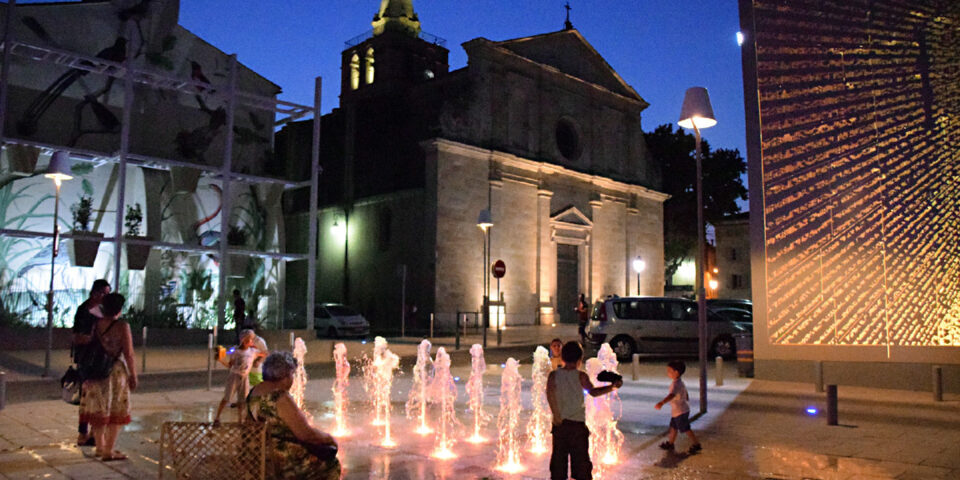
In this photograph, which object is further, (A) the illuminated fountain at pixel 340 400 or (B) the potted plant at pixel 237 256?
(B) the potted plant at pixel 237 256

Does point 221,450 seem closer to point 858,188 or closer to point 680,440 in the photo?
point 680,440

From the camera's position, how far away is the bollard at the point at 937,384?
38.2ft

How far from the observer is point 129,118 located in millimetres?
20391

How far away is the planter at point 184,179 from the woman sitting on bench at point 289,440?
19766mm

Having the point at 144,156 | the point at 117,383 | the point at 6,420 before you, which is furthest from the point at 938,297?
the point at 144,156

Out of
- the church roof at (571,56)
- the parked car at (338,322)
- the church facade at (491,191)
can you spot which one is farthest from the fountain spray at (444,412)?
the church roof at (571,56)

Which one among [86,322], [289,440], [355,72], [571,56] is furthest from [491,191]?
[289,440]

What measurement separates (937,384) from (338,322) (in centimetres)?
2068

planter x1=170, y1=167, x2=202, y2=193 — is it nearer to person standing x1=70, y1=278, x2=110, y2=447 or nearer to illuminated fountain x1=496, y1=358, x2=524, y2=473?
illuminated fountain x1=496, y1=358, x2=524, y2=473

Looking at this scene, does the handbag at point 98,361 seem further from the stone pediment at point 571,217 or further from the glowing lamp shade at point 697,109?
the stone pediment at point 571,217

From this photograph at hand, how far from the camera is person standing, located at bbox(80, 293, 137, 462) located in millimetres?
6914

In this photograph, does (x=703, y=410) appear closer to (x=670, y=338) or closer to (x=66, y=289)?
(x=670, y=338)

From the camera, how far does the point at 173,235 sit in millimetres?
23891

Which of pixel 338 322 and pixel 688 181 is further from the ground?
pixel 688 181
